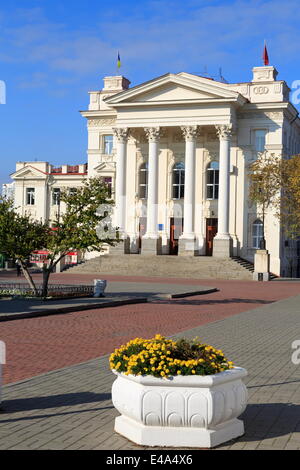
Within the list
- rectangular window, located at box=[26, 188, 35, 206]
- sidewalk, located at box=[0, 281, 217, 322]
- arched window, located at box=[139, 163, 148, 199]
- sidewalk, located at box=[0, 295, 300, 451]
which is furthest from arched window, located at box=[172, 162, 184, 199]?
sidewalk, located at box=[0, 295, 300, 451]

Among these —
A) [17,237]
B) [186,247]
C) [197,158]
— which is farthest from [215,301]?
[197,158]

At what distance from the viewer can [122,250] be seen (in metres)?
55.4

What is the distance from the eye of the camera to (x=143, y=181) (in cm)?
5916

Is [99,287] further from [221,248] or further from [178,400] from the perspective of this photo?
[221,248]

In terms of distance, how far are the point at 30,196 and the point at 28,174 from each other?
2286 mm

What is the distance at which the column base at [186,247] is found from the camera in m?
53.2

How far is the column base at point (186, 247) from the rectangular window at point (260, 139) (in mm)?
9346

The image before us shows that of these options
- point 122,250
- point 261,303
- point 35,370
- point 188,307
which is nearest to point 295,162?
point 261,303

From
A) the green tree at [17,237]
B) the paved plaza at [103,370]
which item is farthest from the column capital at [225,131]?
the paved plaza at [103,370]

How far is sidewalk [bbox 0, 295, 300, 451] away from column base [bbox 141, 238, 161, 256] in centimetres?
3993

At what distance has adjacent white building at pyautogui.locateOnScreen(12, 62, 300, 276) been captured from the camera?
5353 centimetres
